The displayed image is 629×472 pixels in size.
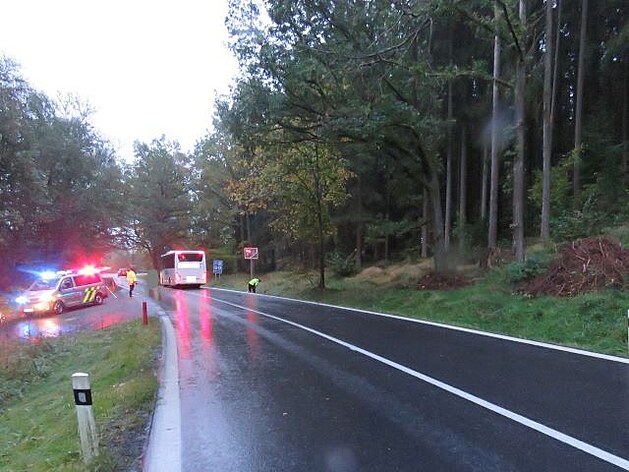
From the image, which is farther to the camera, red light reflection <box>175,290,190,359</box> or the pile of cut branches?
the pile of cut branches

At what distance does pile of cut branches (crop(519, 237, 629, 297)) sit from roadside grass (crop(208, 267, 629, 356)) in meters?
0.47

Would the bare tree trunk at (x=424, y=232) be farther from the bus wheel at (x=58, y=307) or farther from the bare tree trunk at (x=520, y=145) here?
the bus wheel at (x=58, y=307)

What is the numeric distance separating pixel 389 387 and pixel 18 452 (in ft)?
15.3

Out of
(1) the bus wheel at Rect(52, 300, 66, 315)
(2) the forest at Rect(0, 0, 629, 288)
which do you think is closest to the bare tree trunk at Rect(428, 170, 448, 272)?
(2) the forest at Rect(0, 0, 629, 288)

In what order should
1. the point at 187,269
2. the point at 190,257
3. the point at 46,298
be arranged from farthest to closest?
the point at 190,257 → the point at 187,269 → the point at 46,298

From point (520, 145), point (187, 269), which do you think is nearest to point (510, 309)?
point (520, 145)

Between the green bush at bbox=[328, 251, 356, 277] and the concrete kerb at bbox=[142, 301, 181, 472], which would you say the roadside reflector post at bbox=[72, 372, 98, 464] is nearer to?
the concrete kerb at bbox=[142, 301, 181, 472]

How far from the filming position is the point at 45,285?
1067 inches

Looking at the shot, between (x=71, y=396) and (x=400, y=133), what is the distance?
15686 millimetres

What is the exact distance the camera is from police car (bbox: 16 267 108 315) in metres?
25.9

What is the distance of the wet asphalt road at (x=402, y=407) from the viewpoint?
4.73 metres

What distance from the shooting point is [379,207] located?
38.2 metres

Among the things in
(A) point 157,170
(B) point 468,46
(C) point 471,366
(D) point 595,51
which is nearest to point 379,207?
(B) point 468,46

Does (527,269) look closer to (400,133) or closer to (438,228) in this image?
(438,228)
